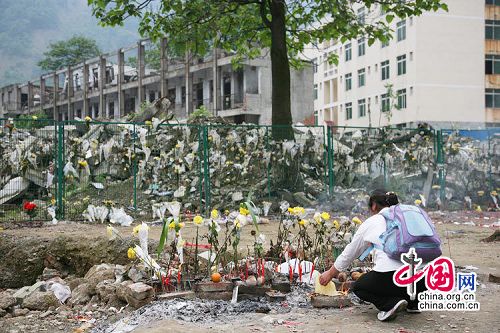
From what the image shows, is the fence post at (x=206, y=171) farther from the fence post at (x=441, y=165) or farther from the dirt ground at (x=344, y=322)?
the dirt ground at (x=344, y=322)

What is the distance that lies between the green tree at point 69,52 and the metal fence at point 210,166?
6497 cm

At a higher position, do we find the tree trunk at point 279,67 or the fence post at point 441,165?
the tree trunk at point 279,67

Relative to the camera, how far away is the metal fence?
514 inches

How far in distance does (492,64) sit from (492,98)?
2.33 m

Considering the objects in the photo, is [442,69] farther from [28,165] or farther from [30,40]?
[30,40]

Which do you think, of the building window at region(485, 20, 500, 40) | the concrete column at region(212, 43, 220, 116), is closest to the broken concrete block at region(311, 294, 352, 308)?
the concrete column at region(212, 43, 220, 116)

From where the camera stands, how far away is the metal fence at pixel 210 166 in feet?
42.8

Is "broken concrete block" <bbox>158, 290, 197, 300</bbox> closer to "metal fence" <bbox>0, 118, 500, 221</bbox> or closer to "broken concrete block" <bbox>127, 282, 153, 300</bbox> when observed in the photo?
"broken concrete block" <bbox>127, 282, 153, 300</bbox>

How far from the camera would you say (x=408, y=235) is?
478cm

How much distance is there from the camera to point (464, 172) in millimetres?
17094

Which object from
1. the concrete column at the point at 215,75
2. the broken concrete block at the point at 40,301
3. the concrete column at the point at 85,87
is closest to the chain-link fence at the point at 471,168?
the broken concrete block at the point at 40,301

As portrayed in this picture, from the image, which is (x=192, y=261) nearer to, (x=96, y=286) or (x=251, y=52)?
(x=96, y=286)

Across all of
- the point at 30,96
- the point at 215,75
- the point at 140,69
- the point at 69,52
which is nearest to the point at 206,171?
the point at 215,75

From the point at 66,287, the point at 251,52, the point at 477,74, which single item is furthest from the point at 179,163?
the point at 477,74
